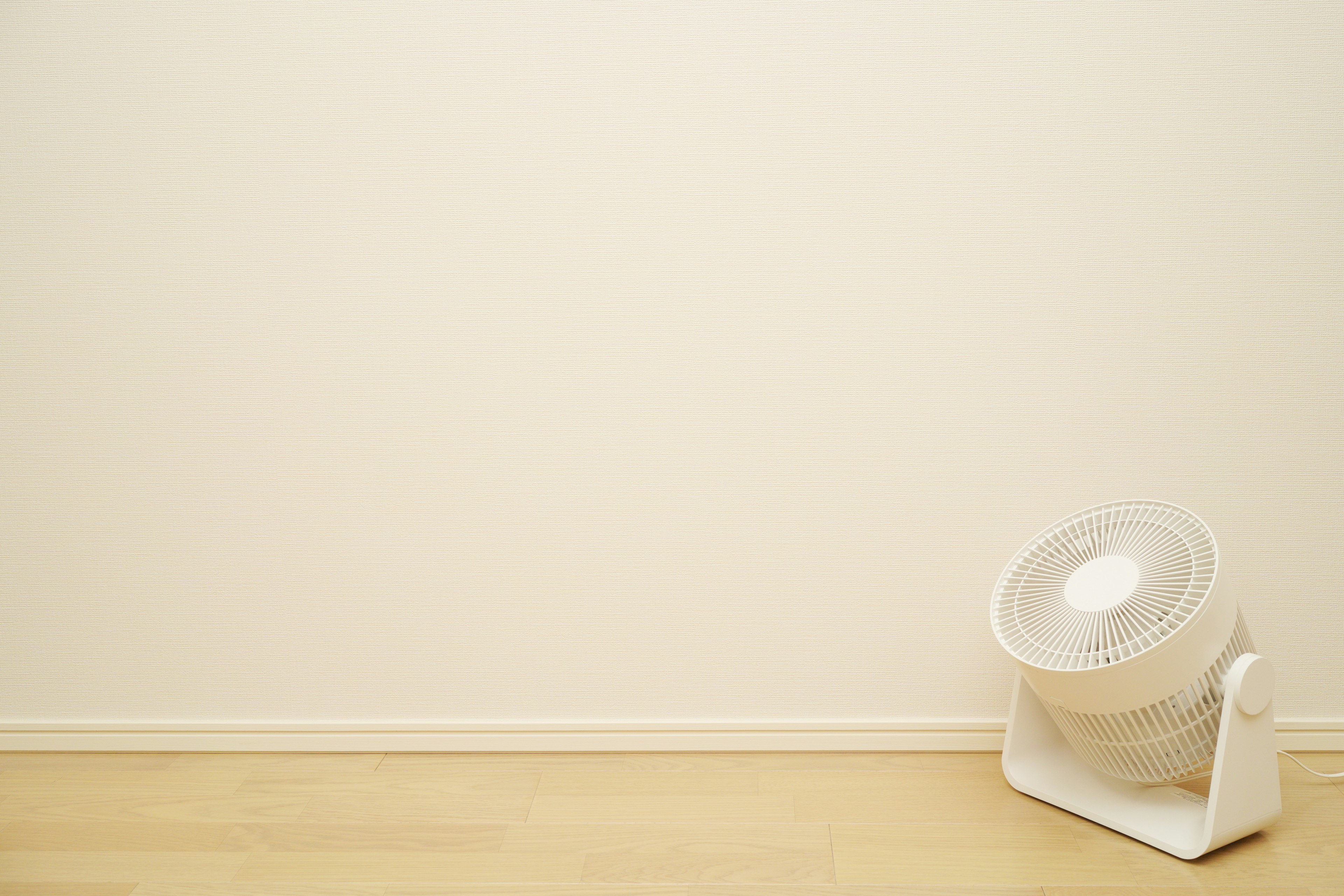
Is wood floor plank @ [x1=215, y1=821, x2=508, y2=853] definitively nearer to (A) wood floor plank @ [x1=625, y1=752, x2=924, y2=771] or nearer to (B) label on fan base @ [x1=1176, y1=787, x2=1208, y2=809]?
(A) wood floor plank @ [x1=625, y1=752, x2=924, y2=771]

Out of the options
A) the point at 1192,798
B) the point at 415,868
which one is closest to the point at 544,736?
the point at 415,868

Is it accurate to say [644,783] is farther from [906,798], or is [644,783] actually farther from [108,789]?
[108,789]

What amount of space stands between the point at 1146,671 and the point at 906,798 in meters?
0.47

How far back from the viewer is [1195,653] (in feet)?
3.58

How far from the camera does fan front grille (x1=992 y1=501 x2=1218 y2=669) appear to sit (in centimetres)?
112

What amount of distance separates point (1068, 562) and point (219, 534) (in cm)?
162

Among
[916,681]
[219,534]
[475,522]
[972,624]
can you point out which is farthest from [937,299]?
[219,534]

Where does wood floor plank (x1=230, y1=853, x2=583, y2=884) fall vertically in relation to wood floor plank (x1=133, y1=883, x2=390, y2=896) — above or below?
below

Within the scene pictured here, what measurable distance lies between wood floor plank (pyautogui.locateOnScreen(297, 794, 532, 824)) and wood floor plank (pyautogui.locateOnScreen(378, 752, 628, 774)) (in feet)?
0.30

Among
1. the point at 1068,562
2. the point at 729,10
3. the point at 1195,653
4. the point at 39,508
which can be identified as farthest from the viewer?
the point at 39,508

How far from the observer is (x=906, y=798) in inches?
52.1

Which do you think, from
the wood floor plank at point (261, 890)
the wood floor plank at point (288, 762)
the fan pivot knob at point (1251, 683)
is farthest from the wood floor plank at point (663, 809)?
the fan pivot knob at point (1251, 683)

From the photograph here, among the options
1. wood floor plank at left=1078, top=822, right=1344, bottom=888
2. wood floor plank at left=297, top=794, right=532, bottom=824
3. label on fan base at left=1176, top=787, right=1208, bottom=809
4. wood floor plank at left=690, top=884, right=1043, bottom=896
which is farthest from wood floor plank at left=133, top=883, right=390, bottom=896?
label on fan base at left=1176, top=787, right=1208, bottom=809

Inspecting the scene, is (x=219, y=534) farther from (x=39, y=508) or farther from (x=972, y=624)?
(x=972, y=624)
